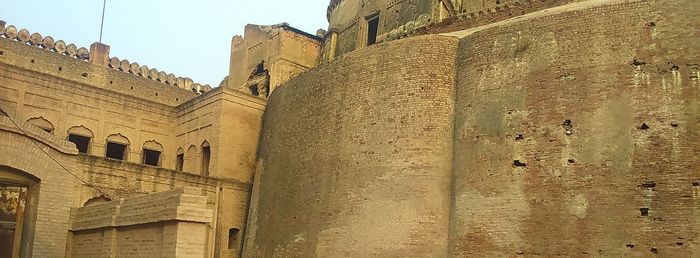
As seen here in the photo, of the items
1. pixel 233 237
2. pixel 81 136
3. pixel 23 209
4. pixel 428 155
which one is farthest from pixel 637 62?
pixel 81 136

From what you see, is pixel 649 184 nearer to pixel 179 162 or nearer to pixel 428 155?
pixel 428 155

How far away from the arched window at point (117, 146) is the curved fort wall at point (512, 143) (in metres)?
7.20

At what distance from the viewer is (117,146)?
2500cm

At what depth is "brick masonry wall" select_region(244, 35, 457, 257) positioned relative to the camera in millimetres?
16594

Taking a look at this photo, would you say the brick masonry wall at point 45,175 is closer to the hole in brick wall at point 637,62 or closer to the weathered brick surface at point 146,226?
the weathered brick surface at point 146,226

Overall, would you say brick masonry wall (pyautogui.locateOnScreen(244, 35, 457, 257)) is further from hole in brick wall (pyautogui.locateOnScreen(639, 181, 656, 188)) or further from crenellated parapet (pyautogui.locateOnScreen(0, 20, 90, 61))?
crenellated parapet (pyautogui.locateOnScreen(0, 20, 90, 61))

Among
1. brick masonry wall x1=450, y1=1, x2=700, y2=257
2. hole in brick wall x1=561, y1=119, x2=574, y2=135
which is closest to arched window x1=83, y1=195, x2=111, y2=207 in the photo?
brick masonry wall x1=450, y1=1, x2=700, y2=257

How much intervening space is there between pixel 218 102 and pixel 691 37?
1388 centimetres

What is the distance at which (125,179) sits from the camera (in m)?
20.1

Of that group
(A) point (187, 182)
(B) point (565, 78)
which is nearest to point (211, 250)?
(A) point (187, 182)

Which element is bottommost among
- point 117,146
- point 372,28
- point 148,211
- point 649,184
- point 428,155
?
point 148,211

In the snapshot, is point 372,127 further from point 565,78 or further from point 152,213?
point 152,213

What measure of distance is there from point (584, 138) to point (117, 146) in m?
16.0

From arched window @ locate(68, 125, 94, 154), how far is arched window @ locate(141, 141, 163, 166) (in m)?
1.79
